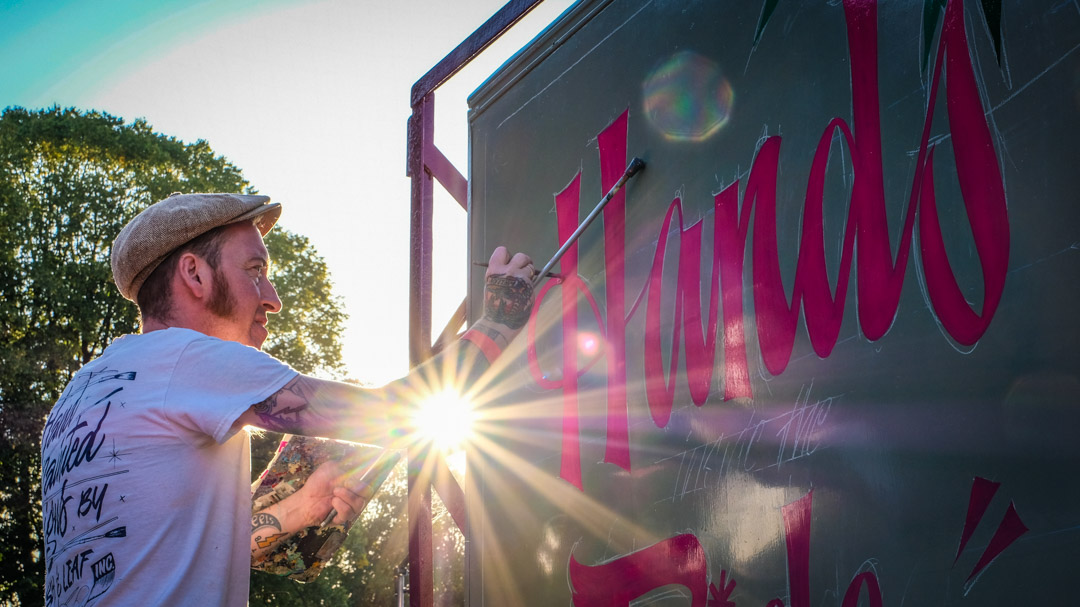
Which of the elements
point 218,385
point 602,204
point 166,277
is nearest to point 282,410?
point 218,385

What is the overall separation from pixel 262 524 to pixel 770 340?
63.5 inches

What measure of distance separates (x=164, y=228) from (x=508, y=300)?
3.10 ft

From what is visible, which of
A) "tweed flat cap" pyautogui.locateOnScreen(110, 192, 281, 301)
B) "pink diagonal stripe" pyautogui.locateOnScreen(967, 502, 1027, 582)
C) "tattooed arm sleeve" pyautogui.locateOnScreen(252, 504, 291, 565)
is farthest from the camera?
"tattooed arm sleeve" pyautogui.locateOnScreen(252, 504, 291, 565)

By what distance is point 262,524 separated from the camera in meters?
2.81

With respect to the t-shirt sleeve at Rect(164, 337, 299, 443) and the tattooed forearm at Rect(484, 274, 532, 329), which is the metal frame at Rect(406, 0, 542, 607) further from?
the t-shirt sleeve at Rect(164, 337, 299, 443)

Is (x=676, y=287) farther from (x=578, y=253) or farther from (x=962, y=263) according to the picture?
(x=962, y=263)

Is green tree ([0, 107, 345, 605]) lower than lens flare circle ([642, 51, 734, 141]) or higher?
higher

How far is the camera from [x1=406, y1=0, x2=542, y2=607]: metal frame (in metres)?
3.87

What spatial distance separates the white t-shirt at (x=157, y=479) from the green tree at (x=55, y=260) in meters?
13.4

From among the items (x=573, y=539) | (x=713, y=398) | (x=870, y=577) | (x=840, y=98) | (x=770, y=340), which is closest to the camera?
(x=870, y=577)

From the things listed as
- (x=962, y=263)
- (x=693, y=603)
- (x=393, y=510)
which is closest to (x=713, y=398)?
(x=693, y=603)

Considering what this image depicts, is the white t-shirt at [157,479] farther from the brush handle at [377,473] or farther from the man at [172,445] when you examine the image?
the brush handle at [377,473]

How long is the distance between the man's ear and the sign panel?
1.31 meters

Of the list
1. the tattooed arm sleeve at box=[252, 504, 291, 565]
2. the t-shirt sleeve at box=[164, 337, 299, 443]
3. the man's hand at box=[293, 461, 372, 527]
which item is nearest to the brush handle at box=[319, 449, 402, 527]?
the man's hand at box=[293, 461, 372, 527]
